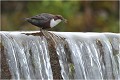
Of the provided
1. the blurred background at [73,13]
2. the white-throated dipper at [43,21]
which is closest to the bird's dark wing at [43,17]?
the white-throated dipper at [43,21]

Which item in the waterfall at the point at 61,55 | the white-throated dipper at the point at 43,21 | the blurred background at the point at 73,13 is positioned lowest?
the waterfall at the point at 61,55

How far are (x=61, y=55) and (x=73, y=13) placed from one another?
891 centimetres

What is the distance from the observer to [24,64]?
5.75 m

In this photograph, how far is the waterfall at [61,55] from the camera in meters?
5.75

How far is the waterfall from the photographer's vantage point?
5.75m

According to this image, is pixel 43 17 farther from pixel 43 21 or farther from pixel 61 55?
pixel 61 55

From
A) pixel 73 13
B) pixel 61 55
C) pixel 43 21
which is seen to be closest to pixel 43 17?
pixel 43 21

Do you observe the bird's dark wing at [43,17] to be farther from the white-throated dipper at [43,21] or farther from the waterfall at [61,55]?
the waterfall at [61,55]

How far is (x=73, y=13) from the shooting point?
49.0 feet

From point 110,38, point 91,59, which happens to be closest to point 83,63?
point 91,59

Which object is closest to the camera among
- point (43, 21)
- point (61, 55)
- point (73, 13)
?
point (61, 55)

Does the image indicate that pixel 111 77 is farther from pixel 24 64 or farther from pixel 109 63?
pixel 24 64

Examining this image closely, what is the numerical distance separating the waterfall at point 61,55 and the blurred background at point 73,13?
25.3 feet

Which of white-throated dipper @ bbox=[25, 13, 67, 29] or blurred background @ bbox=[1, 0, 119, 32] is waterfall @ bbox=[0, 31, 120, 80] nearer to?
white-throated dipper @ bbox=[25, 13, 67, 29]
